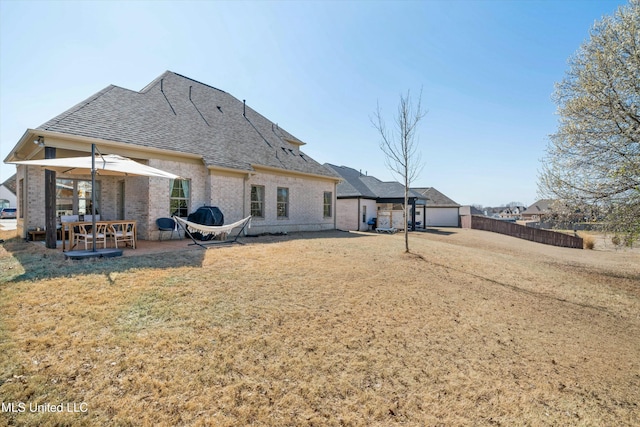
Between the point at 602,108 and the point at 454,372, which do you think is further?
the point at 602,108

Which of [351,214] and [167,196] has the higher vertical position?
[167,196]

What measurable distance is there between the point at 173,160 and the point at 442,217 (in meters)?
31.1

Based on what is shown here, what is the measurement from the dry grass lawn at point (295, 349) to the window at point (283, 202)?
857 centimetres

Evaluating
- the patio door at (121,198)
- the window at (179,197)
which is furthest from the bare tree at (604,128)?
the patio door at (121,198)

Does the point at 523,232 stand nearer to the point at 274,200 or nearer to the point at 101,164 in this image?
the point at 274,200

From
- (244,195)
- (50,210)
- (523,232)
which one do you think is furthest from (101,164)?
(523,232)

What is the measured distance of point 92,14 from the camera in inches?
347

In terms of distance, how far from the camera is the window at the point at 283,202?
15133mm

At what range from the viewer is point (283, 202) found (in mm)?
15203

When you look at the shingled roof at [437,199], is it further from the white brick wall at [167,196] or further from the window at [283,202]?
the white brick wall at [167,196]

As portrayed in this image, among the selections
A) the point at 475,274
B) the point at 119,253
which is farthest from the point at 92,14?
the point at 475,274

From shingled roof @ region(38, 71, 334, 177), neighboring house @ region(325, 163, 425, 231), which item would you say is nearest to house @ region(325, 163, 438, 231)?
neighboring house @ region(325, 163, 425, 231)

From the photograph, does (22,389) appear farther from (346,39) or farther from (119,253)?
(346,39)

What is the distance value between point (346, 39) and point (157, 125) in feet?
28.4
